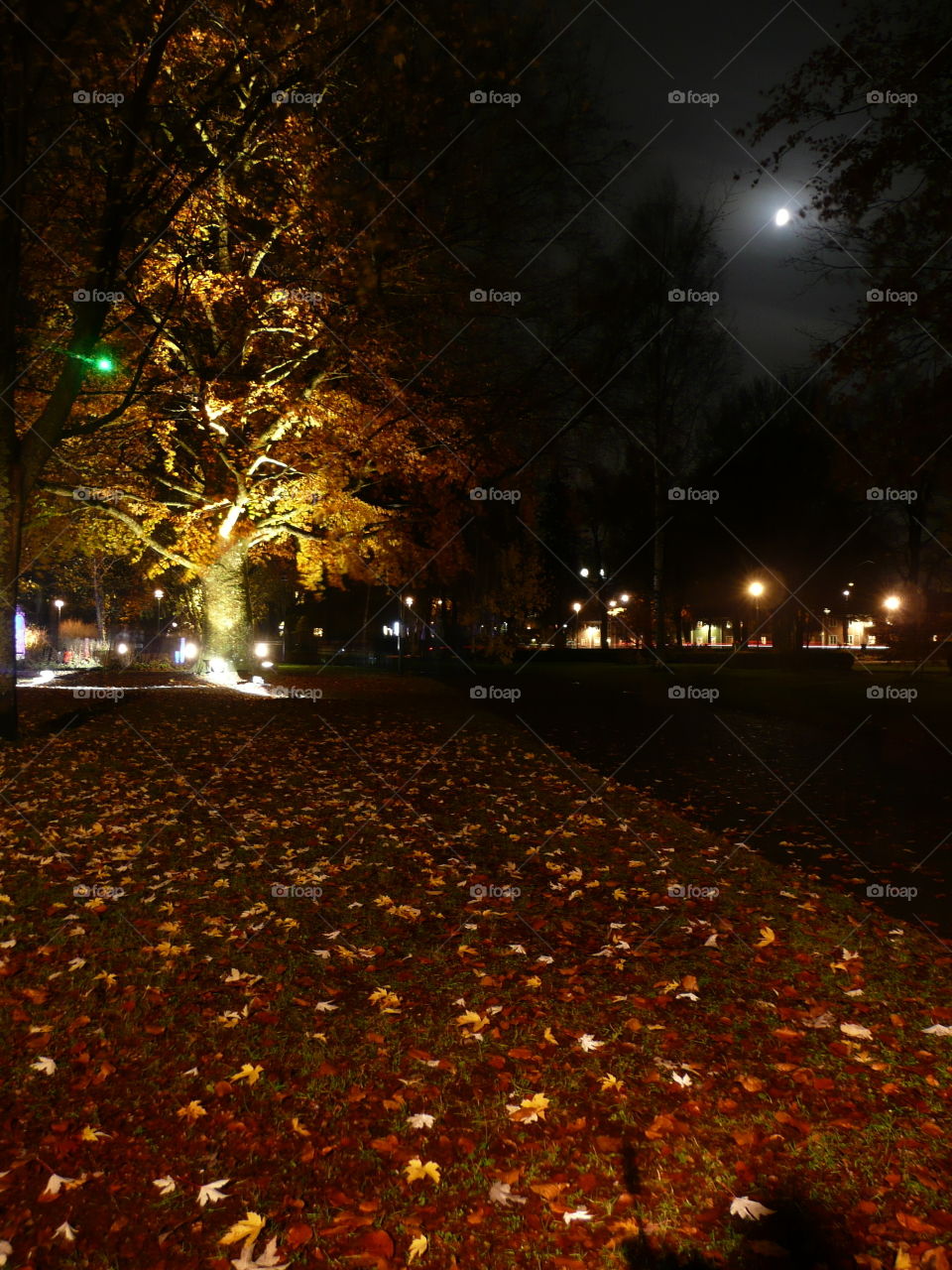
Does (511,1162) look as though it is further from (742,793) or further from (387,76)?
(387,76)

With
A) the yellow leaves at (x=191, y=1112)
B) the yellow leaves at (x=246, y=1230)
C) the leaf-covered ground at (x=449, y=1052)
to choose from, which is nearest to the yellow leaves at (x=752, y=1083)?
the leaf-covered ground at (x=449, y=1052)

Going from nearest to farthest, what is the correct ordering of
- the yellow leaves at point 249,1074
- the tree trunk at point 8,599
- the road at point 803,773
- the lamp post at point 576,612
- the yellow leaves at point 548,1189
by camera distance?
the yellow leaves at point 548,1189 → the yellow leaves at point 249,1074 → the road at point 803,773 → the tree trunk at point 8,599 → the lamp post at point 576,612

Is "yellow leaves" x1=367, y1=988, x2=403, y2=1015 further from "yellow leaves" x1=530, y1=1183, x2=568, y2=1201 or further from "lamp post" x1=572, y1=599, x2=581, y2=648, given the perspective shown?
"lamp post" x1=572, y1=599, x2=581, y2=648

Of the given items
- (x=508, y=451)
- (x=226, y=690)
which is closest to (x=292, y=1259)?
(x=226, y=690)

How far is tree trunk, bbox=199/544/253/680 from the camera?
82.7 feet

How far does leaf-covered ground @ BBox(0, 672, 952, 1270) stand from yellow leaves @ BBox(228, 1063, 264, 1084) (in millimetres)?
17

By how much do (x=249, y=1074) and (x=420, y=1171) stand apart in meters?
1.19

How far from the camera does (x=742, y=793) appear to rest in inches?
445

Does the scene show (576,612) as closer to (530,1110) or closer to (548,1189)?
(530,1110)

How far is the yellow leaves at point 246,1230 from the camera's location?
304 cm

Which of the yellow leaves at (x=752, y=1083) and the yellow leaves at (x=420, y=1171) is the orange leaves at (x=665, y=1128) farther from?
the yellow leaves at (x=420, y=1171)

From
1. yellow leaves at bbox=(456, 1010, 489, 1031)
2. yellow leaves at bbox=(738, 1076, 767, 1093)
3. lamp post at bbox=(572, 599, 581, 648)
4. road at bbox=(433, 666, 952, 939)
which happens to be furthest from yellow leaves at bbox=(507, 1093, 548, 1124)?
lamp post at bbox=(572, 599, 581, 648)

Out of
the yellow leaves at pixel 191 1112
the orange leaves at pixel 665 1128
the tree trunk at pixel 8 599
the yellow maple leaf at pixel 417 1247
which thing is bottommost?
the yellow maple leaf at pixel 417 1247

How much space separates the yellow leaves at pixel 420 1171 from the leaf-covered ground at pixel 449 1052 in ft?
0.04
